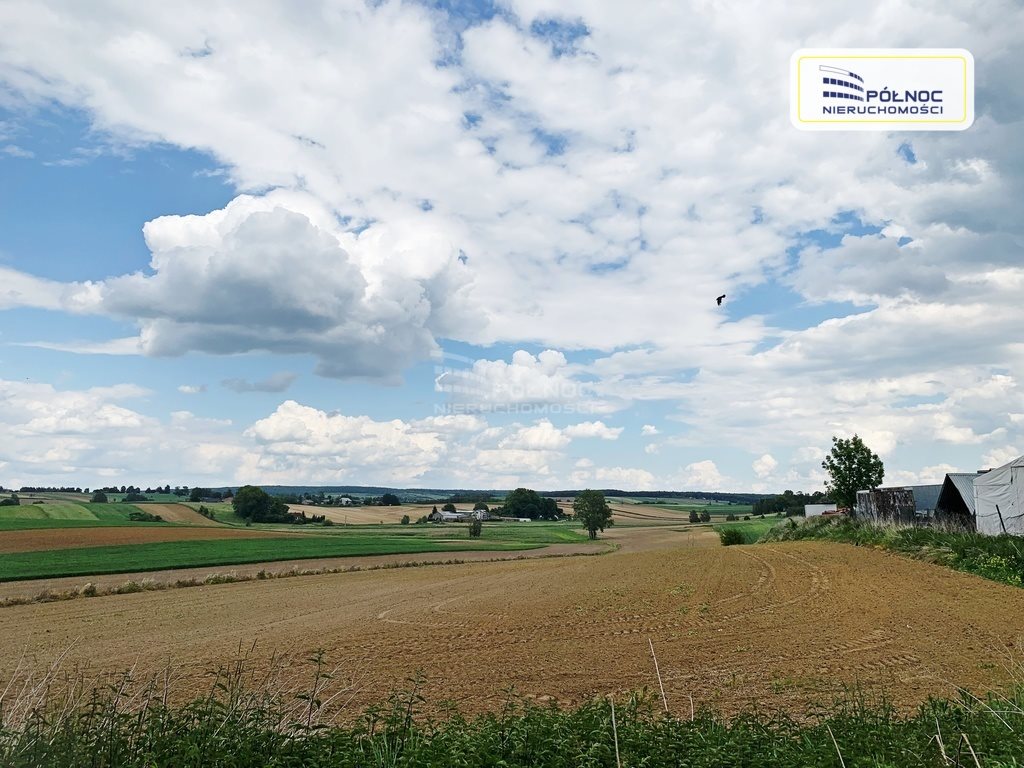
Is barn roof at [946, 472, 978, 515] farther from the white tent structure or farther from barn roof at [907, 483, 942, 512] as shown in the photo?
barn roof at [907, 483, 942, 512]

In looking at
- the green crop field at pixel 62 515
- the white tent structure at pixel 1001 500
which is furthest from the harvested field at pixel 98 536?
the white tent structure at pixel 1001 500

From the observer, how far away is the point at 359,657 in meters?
16.6

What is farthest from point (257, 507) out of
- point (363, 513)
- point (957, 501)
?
point (957, 501)

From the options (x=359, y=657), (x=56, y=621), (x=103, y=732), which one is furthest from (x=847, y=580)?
(x=56, y=621)

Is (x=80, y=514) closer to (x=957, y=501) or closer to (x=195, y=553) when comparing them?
(x=195, y=553)

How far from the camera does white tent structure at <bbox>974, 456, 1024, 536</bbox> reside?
32.8 m

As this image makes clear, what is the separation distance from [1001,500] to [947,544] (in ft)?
23.4

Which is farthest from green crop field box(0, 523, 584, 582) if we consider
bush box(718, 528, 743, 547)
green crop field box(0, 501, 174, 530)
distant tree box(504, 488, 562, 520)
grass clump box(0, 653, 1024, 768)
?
distant tree box(504, 488, 562, 520)

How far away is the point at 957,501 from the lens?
143 ft

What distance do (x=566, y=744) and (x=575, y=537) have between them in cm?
9410

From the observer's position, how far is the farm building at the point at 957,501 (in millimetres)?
40469

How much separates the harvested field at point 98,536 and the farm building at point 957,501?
192 feet

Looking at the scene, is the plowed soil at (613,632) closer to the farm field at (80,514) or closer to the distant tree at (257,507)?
the farm field at (80,514)

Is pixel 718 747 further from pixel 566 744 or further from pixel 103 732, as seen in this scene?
pixel 103 732
